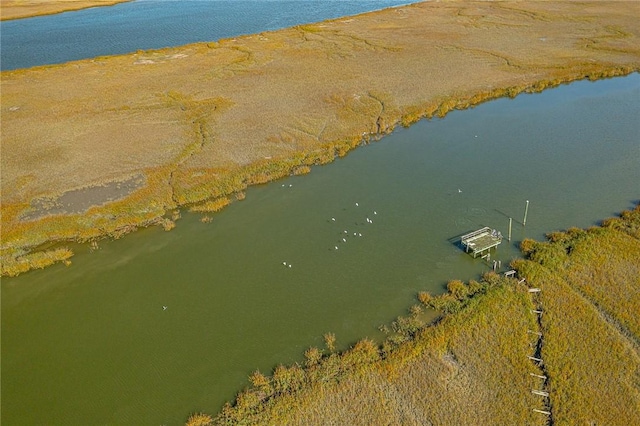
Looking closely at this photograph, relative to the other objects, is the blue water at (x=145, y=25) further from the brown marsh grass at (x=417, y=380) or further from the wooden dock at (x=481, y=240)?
the brown marsh grass at (x=417, y=380)

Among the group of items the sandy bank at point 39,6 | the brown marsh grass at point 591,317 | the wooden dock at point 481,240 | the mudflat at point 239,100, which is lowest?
the brown marsh grass at point 591,317

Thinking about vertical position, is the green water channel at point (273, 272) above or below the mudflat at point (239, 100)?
below

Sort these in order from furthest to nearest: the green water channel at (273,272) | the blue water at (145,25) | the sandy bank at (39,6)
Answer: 1. the sandy bank at (39,6)
2. the blue water at (145,25)
3. the green water channel at (273,272)

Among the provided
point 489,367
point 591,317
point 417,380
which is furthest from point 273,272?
point 591,317

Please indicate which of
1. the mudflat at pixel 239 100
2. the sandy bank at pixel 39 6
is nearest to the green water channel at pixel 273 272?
the mudflat at pixel 239 100

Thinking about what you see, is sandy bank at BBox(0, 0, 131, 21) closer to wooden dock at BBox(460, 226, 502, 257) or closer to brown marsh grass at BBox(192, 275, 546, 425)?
wooden dock at BBox(460, 226, 502, 257)

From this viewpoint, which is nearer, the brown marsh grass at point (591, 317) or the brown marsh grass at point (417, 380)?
A: the brown marsh grass at point (591, 317)

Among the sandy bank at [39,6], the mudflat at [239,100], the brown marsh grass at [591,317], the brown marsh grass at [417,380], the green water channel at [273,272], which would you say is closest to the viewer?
the brown marsh grass at [591,317]

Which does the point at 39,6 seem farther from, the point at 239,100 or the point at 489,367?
the point at 489,367
